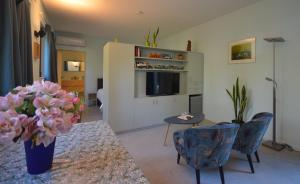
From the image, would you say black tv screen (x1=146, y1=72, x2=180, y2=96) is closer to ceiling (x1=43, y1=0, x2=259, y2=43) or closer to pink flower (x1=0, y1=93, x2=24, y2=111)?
ceiling (x1=43, y1=0, x2=259, y2=43)

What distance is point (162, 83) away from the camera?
13.9 feet

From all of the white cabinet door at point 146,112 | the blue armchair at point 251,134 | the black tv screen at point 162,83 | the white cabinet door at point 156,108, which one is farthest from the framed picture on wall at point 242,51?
the white cabinet door at point 146,112

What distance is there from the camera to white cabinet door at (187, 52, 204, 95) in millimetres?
4578

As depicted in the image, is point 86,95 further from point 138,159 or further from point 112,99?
point 138,159

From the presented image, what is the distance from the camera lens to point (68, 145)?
1.11 meters

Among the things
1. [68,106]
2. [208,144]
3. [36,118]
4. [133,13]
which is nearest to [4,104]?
[36,118]

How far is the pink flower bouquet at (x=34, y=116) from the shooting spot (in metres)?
0.66

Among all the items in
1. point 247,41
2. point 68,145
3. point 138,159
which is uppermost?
point 247,41

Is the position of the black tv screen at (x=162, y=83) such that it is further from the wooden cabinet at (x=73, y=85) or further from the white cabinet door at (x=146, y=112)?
the wooden cabinet at (x=73, y=85)

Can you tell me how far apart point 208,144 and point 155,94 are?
2.52m

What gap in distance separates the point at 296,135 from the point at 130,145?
2.84 metres

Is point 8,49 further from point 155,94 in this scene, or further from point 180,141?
point 155,94

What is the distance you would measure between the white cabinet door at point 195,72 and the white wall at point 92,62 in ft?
12.3

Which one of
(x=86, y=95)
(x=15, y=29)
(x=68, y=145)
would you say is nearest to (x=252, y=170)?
(x=68, y=145)
